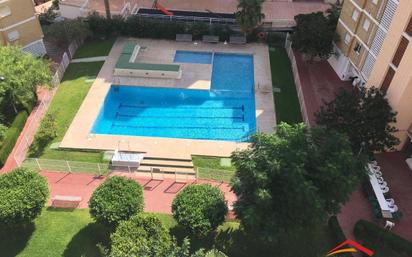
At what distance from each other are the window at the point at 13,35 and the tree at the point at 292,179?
27.9m

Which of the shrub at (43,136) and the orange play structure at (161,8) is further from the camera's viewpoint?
the orange play structure at (161,8)

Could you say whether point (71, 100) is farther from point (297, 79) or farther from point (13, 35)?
point (297, 79)

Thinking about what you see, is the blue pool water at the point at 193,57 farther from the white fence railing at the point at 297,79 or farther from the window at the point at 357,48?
the window at the point at 357,48

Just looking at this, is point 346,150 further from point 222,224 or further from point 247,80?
point 247,80

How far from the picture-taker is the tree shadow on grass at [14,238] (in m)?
22.3

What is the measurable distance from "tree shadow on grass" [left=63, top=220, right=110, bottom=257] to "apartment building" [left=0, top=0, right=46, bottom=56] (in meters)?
21.3

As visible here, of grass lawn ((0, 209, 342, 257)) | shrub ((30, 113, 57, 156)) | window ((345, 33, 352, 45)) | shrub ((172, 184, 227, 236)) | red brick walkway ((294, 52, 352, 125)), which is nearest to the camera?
shrub ((172, 184, 227, 236))

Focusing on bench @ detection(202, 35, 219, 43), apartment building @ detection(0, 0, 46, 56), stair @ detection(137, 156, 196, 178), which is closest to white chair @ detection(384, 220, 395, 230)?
stair @ detection(137, 156, 196, 178)

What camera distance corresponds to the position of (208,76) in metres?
37.1

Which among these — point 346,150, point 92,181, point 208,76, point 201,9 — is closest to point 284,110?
point 208,76

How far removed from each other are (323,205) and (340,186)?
4.21 ft

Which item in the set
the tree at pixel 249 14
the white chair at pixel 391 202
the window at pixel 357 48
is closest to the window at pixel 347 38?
the window at pixel 357 48

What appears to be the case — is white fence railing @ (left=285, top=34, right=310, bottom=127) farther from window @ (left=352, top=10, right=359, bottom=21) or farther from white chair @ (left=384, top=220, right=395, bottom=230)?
white chair @ (left=384, top=220, right=395, bottom=230)

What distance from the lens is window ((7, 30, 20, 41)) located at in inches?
1407
